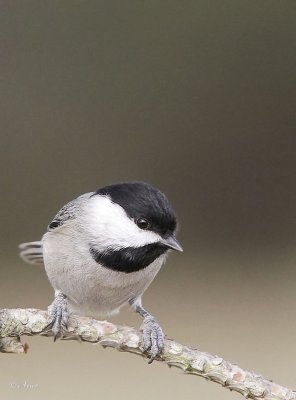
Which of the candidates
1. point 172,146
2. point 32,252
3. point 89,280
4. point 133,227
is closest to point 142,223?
point 133,227

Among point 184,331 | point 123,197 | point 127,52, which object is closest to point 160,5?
point 127,52

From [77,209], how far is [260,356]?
4.35ft

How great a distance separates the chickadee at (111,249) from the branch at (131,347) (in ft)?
0.33

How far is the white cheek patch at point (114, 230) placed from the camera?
1.26 meters

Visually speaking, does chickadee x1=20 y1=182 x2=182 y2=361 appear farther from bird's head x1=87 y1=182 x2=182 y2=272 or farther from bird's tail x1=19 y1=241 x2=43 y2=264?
bird's tail x1=19 y1=241 x2=43 y2=264

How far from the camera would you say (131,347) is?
0.98 metres

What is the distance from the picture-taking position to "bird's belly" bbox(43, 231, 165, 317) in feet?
4.35

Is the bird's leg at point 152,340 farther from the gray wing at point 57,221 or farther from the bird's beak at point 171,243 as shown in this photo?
the gray wing at point 57,221

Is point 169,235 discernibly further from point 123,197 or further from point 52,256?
point 52,256

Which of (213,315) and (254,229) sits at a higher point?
(254,229)

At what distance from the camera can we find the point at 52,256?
4.78ft

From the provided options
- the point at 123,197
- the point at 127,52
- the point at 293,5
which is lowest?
the point at 123,197

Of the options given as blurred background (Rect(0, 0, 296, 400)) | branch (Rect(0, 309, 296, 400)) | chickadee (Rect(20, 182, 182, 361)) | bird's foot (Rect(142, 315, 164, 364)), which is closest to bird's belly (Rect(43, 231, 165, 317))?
chickadee (Rect(20, 182, 182, 361))

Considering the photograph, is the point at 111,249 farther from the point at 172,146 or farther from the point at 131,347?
the point at 172,146
